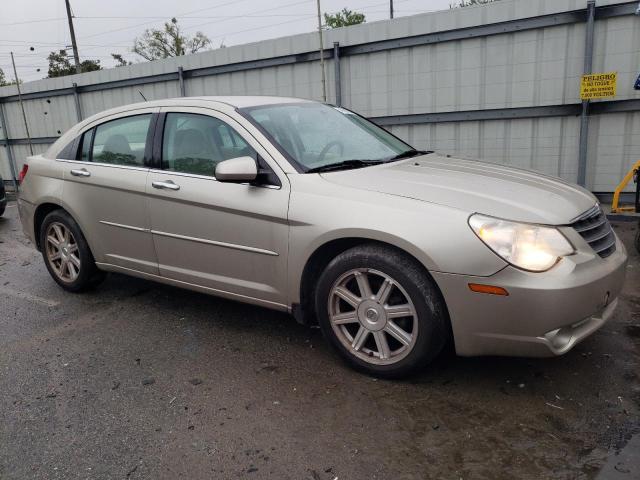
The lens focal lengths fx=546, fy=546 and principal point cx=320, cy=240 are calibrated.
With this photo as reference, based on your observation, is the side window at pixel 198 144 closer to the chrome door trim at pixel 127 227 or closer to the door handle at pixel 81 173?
the chrome door trim at pixel 127 227

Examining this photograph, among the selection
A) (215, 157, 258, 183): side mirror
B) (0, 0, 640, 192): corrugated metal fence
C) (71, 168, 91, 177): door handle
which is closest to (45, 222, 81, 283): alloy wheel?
(71, 168, 91, 177): door handle

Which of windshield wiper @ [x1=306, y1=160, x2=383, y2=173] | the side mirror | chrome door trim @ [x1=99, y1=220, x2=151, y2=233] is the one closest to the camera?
the side mirror

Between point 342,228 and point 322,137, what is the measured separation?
3.41 feet

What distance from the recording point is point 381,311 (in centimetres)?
305

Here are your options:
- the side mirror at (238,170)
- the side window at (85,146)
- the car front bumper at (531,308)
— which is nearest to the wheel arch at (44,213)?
the side window at (85,146)

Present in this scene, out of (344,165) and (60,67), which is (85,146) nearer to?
(344,165)

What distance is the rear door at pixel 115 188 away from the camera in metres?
4.09

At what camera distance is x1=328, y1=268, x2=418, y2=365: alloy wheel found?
3.00 m

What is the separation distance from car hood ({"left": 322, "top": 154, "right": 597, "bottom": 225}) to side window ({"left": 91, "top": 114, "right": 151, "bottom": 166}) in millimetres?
1668

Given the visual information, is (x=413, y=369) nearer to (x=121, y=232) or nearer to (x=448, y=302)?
(x=448, y=302)

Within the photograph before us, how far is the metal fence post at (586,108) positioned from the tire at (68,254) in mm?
6583

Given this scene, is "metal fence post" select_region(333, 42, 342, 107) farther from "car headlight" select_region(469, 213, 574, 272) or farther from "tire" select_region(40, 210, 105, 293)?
"car headlight" select_region(469, 213, 574, 272)

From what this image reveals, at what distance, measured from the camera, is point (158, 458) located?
2529mm

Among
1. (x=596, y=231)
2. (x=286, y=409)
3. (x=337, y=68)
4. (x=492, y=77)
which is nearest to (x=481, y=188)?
(x=596, y=231)
